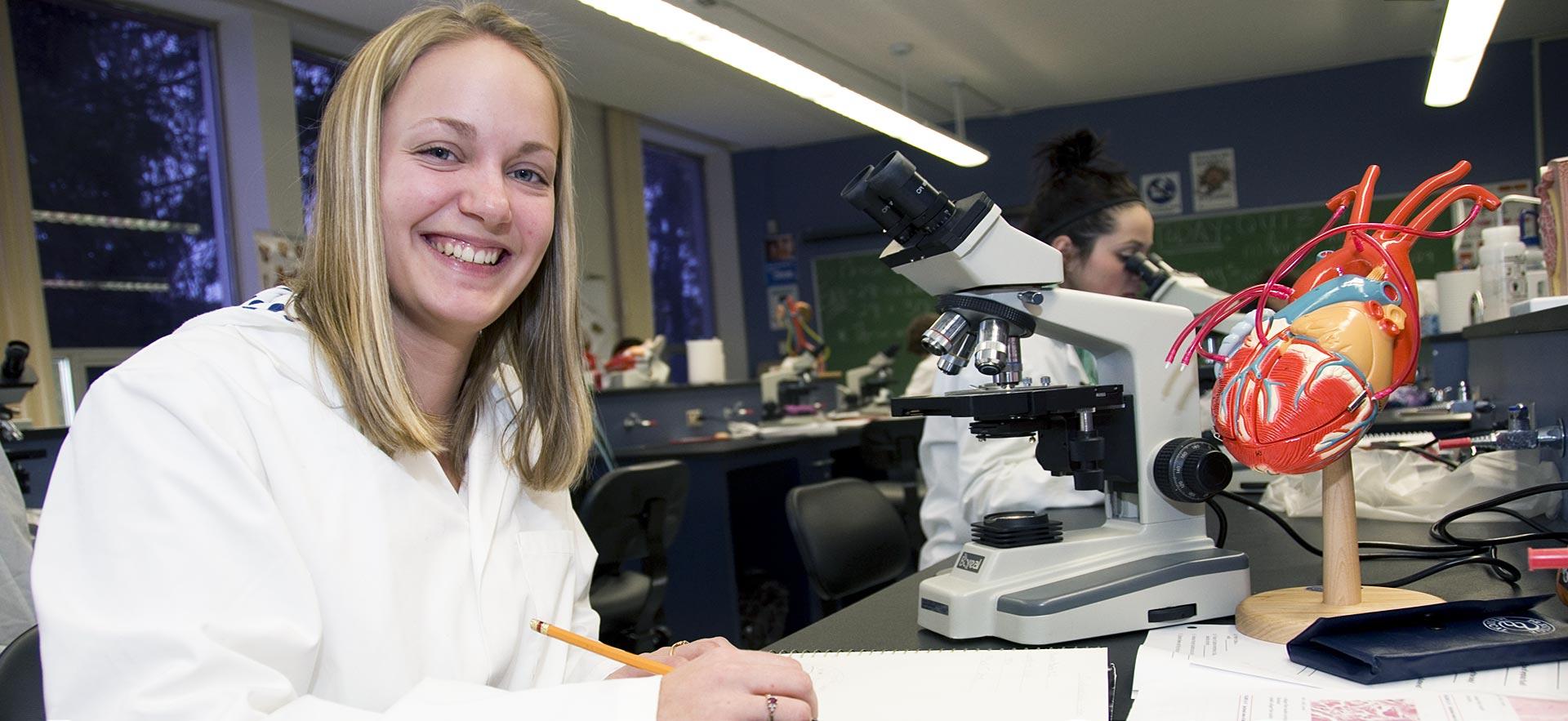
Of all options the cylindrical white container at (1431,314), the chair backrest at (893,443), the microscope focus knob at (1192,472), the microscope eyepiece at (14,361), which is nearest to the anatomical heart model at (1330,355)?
the microscope focus knob at (1192,472)

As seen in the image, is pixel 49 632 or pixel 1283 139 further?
pixel 1283 139

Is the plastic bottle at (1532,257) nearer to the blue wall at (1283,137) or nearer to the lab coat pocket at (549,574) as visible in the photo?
the lab coat pocket at (549,574)

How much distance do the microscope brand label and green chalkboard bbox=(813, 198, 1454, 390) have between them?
4.99m

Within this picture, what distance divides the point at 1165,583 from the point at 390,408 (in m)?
0.80

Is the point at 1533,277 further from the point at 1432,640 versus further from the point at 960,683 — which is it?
the point at 960,683

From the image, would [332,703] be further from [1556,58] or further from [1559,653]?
[1556,58]

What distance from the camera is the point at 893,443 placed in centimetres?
441

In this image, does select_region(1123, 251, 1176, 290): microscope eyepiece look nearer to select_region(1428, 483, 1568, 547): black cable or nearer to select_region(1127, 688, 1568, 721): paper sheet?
select_region(1428, 483, 1568, 547): black cable

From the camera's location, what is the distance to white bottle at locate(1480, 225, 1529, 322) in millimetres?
2121

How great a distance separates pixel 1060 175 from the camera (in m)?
2.15

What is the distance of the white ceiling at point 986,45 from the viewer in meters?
5.64

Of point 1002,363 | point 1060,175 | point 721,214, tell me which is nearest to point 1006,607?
point 1002,363

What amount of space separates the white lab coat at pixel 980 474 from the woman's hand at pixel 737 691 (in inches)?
32.0

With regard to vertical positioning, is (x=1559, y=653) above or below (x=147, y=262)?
below
